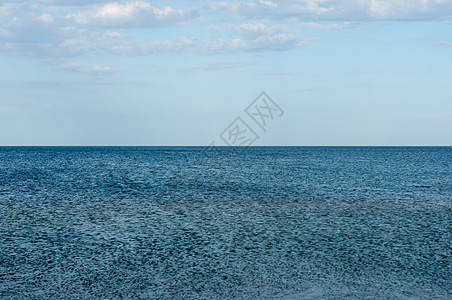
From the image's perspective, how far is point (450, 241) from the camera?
28000mm

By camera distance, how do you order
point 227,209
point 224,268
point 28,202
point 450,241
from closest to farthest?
point 224,268, point 450,241, point 227,209, point 28,202

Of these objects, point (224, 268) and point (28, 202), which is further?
point (28, 202)

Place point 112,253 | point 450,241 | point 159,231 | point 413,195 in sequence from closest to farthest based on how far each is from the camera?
1. point 112,253
2. point 450,241
3. point 159,231
4. point 413,195

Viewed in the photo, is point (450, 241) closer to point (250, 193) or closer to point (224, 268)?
point (224, 268)

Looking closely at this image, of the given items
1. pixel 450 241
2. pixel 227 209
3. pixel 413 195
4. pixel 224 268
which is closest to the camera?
pixel 224 268

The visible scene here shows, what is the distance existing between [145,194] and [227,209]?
15575 mm

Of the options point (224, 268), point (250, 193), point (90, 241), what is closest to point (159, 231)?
point (90, 241)

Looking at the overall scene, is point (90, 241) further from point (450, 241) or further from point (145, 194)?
point (145, 194)

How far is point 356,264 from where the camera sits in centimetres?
2258

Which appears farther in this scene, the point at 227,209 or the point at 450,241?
the point at 227,209

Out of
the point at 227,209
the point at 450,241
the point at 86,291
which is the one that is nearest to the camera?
the point at 86,291

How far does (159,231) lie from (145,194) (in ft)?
76.5

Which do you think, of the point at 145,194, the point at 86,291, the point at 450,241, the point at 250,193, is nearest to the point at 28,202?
the point at 145,194

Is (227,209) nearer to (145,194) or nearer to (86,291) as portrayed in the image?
(145,194)
